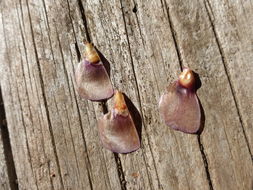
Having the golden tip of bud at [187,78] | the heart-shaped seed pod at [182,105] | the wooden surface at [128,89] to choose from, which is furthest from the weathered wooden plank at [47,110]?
the golden tip of bud at [187,78]

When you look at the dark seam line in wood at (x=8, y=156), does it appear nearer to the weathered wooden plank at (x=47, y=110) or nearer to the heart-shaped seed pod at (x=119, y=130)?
the weathered wooden plank at (x=47, y=110)

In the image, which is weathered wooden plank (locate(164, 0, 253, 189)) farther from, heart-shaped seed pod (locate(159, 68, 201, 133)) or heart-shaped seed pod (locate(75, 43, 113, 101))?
heart-shaped seed pod (locate(75, 43, 113, 101))

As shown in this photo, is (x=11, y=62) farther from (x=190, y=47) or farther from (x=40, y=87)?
(x=190, y=47)

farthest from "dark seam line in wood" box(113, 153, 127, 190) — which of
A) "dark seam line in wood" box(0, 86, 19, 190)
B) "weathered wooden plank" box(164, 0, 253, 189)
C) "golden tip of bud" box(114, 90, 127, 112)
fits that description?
"dark seam line in wood" box(0, 86, 19, 190)

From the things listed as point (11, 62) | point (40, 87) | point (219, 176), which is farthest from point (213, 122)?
point (11, 62)

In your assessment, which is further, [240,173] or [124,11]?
[124,11]
